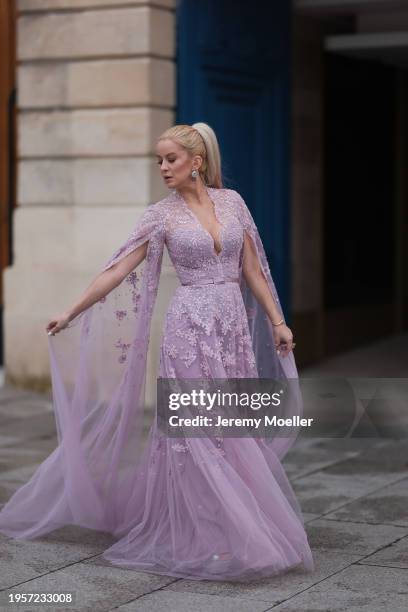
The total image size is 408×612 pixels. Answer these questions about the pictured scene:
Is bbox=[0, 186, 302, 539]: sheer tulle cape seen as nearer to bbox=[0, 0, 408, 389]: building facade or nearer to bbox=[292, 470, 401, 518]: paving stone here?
bbox=[292, 470, 401, 518]: paving stone

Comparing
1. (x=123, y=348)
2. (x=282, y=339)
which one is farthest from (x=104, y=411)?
(x=282, y=339)

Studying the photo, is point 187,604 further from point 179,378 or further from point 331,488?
point 331,488

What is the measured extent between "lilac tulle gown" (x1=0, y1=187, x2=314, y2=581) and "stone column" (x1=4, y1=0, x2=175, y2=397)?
3487mm

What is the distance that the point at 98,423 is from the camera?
6.38 metres

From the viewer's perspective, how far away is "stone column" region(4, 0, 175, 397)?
1030 cm

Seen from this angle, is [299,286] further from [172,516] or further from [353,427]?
[172,516]

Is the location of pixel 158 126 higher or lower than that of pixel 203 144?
higher

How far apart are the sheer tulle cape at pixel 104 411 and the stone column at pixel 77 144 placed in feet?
11.3

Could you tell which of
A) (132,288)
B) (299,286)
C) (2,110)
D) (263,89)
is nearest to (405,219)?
(299,286)

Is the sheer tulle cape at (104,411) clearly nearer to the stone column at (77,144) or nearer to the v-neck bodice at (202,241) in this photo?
the v-neck bodice at (202,241)

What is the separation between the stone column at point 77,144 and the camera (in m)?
10.3

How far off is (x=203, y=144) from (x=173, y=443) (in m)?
1.32

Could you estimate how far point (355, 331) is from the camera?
1373cm

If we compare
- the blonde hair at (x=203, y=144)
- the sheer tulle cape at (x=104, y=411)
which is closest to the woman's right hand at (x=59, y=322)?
the sheer tulle cape at (x=104, y=411)
